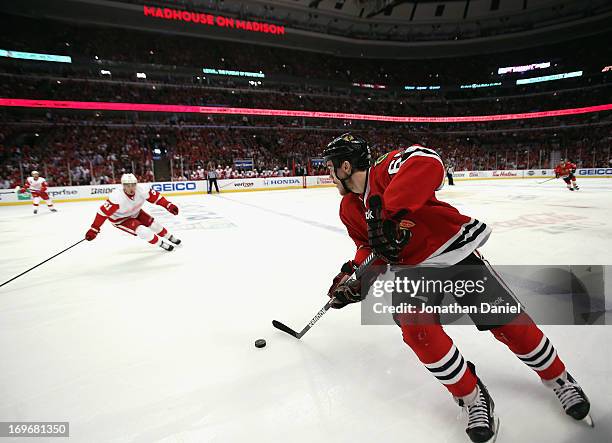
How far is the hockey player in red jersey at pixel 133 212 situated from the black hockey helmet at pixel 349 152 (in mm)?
3853

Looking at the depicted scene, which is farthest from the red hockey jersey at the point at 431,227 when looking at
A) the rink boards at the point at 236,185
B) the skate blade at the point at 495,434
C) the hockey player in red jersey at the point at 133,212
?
the rink boards at the point at 236,185

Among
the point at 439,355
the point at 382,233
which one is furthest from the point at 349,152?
the point at 439,355

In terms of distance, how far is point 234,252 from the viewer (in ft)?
15.8

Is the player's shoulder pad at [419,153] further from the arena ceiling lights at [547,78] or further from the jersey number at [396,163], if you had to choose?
the arena ceiling lights at [547,78]

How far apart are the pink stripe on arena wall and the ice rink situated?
19064 millimetres

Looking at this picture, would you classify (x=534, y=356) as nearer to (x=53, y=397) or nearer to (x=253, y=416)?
(x=253, y=416)

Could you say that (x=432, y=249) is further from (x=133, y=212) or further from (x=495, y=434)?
(x=133, y=212)

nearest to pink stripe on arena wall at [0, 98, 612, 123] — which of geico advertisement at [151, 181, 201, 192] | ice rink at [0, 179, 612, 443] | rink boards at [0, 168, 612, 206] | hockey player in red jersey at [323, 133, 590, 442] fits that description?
rink boards at [0, 168, 612, 206]

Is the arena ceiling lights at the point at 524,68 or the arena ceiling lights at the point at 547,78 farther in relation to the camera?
the arena ceiling lights at the point at 524,68

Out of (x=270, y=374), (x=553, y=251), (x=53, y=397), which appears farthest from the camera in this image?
(x=553, y=251)

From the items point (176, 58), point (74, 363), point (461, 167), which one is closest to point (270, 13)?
point (176, 58)

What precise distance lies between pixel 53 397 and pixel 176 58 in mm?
28816

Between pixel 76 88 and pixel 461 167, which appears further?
pixel 461 167

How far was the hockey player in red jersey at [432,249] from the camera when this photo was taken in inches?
50.3
